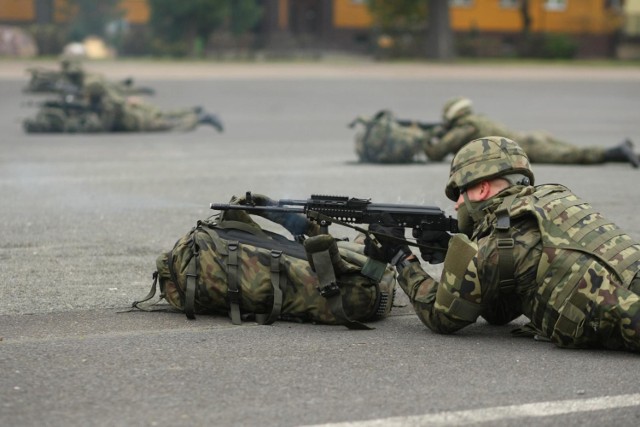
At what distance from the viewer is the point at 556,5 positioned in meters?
54.5

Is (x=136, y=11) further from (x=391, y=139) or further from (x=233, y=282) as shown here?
(x=233, y=282)

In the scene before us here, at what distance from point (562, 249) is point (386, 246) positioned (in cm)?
92

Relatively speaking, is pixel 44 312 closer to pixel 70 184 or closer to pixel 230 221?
pixel 230 221

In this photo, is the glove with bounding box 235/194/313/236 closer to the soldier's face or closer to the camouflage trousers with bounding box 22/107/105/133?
the soldier's face

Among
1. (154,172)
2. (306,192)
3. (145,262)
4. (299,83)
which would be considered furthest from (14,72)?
(145,262)

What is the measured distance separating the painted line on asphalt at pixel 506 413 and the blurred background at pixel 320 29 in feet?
126

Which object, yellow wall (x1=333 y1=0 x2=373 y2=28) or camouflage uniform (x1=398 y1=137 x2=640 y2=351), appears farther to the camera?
yellow wall (x1=333 y1=0 x2=373 y2=28)

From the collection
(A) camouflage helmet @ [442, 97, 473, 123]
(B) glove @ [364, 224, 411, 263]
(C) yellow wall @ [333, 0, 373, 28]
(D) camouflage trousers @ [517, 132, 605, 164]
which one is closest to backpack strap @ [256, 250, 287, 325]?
(B) glove @ [364, 224, 411, 263]

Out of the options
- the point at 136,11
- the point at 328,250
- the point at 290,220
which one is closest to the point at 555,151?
the point at 290,220

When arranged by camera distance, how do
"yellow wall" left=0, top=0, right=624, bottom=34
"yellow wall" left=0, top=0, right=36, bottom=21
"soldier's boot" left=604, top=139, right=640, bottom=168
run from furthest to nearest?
1. "yellow wall" left=0, top=0, right=624, bottom=34
2. "yellow wall" left=0, top=0, right=36, bottom=21
3. "soldier's boot" left=604, top=139, right=640, bottom=168

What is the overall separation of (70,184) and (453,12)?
140ft

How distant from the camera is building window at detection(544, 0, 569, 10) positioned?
54.5 metres

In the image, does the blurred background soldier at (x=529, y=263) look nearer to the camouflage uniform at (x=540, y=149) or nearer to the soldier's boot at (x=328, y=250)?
the soldier's boot at (x=328, y=250)

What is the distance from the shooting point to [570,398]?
15.9ft
